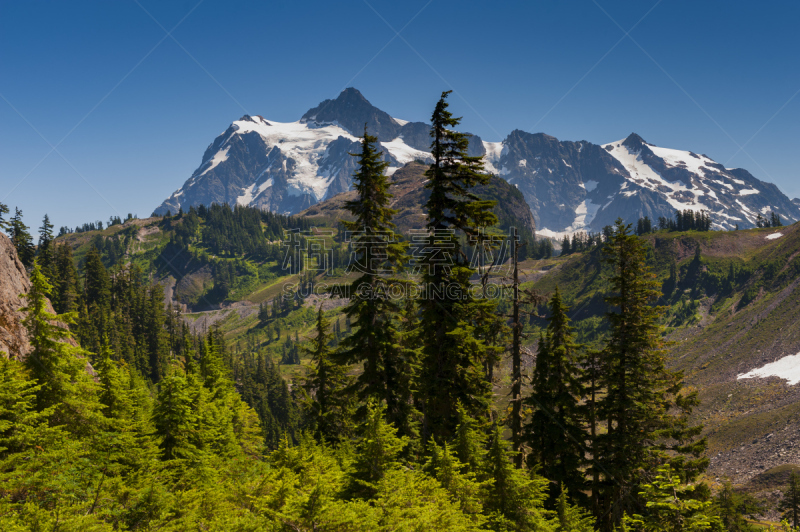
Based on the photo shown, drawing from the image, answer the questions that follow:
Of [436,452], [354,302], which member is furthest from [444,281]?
[436,452]

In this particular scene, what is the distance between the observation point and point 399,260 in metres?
22.0

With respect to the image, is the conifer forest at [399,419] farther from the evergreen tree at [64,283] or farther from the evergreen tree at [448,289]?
the evergreen tree at [64,283]

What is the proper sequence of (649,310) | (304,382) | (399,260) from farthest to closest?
1. (304,382)
2. (649,310)
3. (399,260)

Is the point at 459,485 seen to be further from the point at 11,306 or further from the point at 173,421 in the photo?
the point at 11,306

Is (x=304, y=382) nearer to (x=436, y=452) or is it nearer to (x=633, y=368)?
(x=436, y=452)

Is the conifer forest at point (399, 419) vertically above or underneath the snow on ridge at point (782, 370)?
above

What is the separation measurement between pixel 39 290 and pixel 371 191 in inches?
615

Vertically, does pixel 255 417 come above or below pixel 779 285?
below

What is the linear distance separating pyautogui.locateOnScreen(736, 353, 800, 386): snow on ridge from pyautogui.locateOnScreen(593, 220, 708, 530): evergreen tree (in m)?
107

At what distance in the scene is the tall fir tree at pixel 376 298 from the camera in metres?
21.4

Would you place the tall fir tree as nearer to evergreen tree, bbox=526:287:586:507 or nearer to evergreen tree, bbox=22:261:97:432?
evergreen tree, bbox=526:287:586:507

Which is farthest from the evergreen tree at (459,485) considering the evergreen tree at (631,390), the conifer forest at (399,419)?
the evergreen tree at (631,390)

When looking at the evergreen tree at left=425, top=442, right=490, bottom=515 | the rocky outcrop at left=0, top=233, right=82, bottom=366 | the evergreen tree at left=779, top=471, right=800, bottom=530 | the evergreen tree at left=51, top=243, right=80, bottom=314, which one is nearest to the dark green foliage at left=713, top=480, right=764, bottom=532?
the evergreen tree at left=779, top=471, right=800, bottom=530

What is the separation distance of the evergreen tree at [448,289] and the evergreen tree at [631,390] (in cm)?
849
